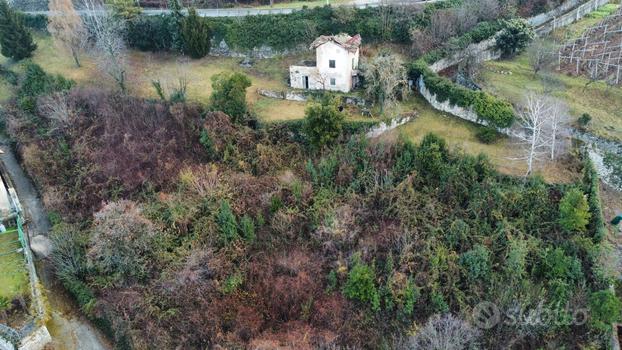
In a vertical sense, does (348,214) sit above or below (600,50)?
below

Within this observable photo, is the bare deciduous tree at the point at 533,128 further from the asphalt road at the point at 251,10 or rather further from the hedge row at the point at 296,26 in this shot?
the asphalt road at the point at 251,10

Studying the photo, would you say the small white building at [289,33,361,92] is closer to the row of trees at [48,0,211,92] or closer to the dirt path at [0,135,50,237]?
the row of trees at [48,0,211,92]

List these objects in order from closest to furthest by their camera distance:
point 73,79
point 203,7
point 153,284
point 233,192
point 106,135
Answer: point 153,284
point 233,192
point 106,135
point 73,79
point 203,7

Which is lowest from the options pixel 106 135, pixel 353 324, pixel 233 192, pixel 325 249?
pixel 353 324

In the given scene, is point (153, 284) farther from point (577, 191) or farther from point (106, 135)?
point (577, 191)

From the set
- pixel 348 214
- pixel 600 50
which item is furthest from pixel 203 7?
pixel 600 50

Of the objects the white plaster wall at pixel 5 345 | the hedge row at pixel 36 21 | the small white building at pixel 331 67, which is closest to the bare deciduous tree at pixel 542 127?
the small white building at pixel 331 67

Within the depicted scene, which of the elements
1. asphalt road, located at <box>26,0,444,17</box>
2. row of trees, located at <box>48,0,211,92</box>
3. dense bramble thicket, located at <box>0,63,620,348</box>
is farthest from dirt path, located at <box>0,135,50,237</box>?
asphalt road, located at <box>26,0,444,17</box>
